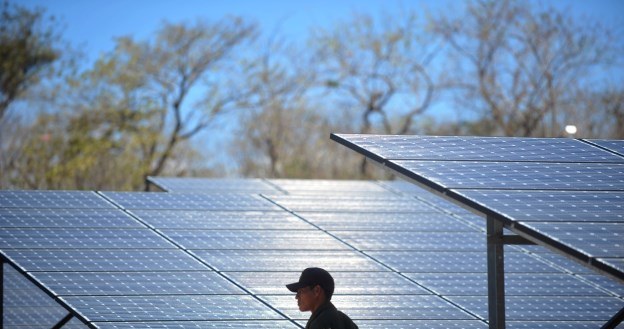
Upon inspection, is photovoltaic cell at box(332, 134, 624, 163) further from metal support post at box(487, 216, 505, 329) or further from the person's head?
the person's head

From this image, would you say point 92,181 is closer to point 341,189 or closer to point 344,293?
point 341,189

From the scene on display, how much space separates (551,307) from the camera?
1104 centimetres

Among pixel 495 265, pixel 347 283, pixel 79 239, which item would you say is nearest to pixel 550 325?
pixel 347 283

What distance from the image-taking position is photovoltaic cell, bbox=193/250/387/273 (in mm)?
11570

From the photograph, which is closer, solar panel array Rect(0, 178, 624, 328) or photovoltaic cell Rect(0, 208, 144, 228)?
solar panel array Rect(0, 178, 624, 328)

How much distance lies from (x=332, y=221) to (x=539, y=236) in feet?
20.8

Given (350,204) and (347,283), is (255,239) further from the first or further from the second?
(350,204)

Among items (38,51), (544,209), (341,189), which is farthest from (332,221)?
(38,51)

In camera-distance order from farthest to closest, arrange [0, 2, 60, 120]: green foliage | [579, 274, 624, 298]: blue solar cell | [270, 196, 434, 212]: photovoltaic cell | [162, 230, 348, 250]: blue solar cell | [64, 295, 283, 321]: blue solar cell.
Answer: [0, 2, 60, 120]: green foliage
[270, 196, 434, 212]: photovoltaic cell
[162, 230, 348, 250]: blue solar cell
[579, 274, 624, 298]: blue solar cell
[64, 295, 283, 321]: blue solar cell

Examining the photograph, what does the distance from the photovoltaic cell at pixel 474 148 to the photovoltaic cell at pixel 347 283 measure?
217 cm

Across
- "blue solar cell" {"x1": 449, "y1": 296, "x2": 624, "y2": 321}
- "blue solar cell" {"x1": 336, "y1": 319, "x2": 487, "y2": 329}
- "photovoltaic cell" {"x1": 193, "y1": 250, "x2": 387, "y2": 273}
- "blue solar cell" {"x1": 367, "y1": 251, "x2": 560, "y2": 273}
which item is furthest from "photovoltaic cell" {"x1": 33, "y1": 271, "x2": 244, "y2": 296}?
"blue solar cell" {"x1": 449, "y1": 296, "x2": 624, "y2": 321}

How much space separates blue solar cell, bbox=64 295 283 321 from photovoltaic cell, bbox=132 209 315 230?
2.13m

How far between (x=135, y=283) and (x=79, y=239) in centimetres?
129

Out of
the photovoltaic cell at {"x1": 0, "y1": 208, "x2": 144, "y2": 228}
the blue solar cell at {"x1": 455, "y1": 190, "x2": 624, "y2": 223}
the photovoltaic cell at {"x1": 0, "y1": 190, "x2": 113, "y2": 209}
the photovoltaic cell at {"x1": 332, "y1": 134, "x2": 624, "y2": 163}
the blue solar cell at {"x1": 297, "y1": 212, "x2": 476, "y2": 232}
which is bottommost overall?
the blue solar cell at {"x1": 297, "y1": 212, "x2": 476, "y2": 232}
